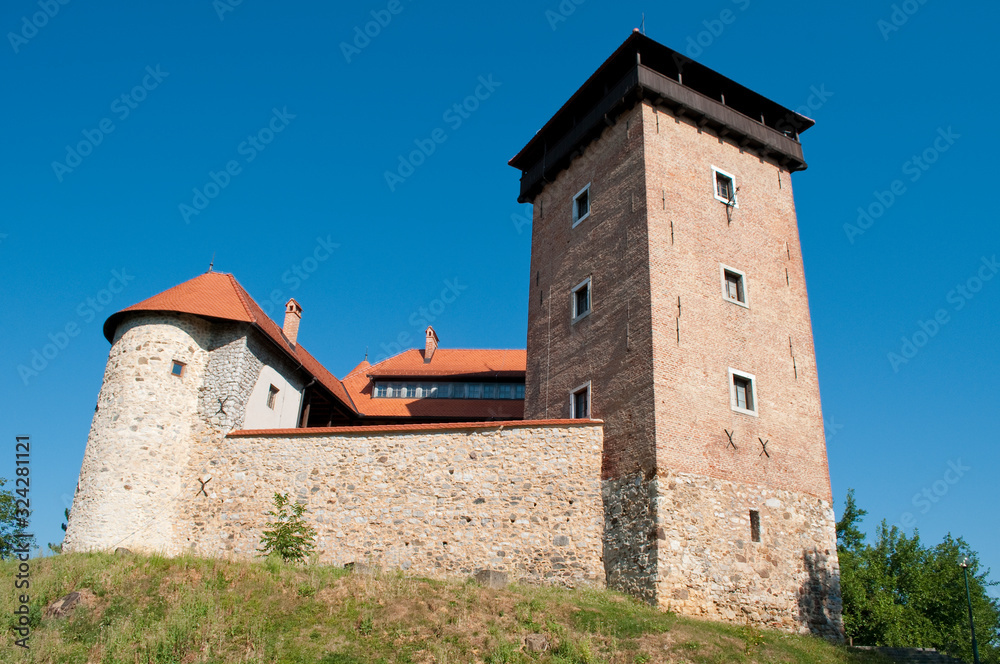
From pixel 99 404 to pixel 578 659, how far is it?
46.8ft

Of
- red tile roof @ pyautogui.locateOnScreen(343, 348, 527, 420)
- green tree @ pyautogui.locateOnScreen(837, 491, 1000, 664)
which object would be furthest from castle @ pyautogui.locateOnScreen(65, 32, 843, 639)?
green tree @ pyautogui.locateOnScreen(837, 491, 1000, 664)

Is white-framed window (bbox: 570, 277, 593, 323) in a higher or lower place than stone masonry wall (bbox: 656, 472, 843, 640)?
higher

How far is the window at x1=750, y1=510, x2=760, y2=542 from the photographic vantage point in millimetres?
17094

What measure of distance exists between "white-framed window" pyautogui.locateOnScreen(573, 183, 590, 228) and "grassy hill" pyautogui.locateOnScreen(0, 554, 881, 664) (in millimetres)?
11148

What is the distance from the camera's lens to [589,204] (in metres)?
22.3

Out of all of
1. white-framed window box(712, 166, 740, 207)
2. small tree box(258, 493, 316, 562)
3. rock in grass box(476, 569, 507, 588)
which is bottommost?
rock in grass box(476, 569, 507, 588)

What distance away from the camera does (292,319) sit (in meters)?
27.1

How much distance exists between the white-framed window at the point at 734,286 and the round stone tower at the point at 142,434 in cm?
1399

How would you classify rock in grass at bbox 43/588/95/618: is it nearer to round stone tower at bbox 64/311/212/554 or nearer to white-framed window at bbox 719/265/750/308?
round stone tower at bbox 64/311/212/554

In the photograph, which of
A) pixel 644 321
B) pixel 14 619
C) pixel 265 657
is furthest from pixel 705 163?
A: pixel 14 619

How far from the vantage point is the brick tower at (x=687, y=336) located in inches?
655

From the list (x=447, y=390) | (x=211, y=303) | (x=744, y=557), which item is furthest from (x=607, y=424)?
(x=447, y=390)

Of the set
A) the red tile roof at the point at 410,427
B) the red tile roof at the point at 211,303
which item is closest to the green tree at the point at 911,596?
the red tile roof at the point at 410,427

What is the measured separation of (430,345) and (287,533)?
17.0 m
